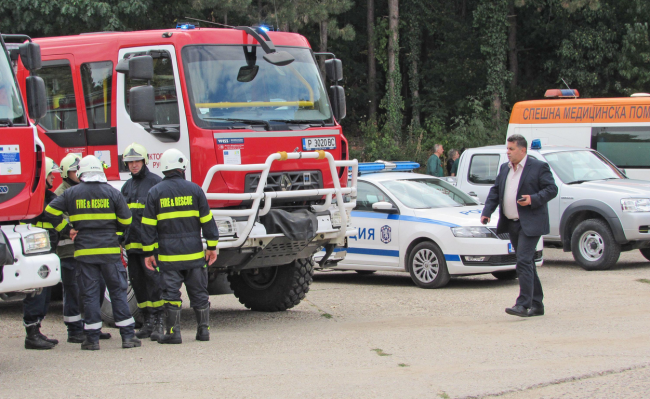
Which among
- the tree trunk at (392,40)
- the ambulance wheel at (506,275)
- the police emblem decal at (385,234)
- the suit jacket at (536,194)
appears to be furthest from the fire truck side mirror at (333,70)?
the tree trunk at (392,40)

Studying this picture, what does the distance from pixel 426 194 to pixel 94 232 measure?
5757 millimetres

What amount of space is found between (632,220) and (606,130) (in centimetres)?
368

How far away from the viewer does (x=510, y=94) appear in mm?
36375

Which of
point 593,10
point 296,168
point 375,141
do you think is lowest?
point 375,141

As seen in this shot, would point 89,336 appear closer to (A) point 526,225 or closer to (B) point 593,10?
(A) point 526,225

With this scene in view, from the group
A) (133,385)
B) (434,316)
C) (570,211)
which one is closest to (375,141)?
(570,211)

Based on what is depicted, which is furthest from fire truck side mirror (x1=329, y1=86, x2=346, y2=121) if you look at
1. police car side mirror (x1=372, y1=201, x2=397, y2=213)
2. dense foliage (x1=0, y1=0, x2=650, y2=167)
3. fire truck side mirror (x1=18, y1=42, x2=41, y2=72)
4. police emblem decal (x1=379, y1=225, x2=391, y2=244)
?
dense foliage (x1=0, y1=0, x2=650, y2=167)

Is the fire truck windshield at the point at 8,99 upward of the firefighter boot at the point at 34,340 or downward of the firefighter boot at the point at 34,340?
upward

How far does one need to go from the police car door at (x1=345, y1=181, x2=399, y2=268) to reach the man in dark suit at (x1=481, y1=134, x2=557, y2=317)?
289cm

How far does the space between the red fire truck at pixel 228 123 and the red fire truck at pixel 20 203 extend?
1388mm

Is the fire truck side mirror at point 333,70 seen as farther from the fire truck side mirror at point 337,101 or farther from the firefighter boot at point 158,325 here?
the firefighter boot at point 158,325

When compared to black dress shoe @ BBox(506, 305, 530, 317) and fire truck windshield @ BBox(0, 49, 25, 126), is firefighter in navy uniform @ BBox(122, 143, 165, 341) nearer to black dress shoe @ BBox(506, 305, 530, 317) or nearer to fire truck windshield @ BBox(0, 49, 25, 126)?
fire truck windshield @ BBox(0, 49, 25, 126)

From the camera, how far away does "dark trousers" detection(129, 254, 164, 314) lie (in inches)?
317

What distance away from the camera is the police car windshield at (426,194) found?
11770 millimetres
